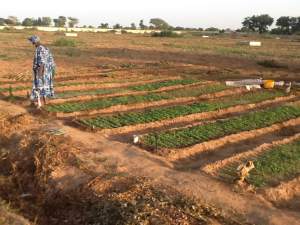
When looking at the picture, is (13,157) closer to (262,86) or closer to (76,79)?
(76,79)

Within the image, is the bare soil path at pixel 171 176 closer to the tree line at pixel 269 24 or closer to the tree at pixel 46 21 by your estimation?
the tree line at pixel 269 24

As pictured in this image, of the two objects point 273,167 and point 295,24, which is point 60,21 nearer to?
point 295,24

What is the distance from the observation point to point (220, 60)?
23.9m

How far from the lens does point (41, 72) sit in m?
11.0

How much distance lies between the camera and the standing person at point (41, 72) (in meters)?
10.9

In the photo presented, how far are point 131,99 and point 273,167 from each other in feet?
17.2

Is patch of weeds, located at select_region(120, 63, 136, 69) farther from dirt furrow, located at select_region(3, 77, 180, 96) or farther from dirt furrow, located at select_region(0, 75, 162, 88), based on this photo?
dirt furrow, located at select_region(3, 77, 180, 96)

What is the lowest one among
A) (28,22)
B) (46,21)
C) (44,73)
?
(46,21)

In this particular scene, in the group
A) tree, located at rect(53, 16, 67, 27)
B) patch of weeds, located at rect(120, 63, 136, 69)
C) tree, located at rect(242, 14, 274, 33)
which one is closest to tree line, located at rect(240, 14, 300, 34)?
tree, located at rect(242, 14, 274, 33)

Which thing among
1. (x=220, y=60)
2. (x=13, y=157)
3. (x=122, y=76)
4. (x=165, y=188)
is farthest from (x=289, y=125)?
(x=220, y=60)

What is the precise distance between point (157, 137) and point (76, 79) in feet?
23.7

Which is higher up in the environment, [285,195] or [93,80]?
[93,80]

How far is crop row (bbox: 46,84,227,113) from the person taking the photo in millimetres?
11227

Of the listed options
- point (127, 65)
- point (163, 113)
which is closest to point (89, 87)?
point (163, 113)
